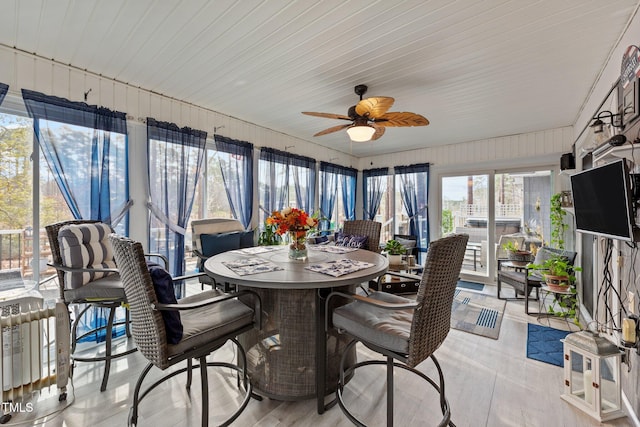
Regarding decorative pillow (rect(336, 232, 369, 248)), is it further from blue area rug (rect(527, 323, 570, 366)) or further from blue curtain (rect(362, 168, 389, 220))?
blue curtain (rect(362, 168, 389, 220))

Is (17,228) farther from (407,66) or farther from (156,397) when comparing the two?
(407,66)

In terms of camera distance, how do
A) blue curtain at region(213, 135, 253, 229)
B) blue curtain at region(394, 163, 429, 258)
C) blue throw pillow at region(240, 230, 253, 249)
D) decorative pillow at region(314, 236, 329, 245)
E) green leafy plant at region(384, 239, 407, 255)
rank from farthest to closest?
blue curtain at region(394, 163, 429, 258) → decorative pillow at region(314, 236, 329, 245) → green leafy plant at region(384, 239, 407, 255) → blue curtain at region(213, 135, 253, 229) → blue throw pillow at region(240, 230, 253, 249)

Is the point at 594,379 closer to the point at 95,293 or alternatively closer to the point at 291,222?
the point at 291,222

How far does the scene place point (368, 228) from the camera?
3.37 meters

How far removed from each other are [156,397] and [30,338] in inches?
34.5

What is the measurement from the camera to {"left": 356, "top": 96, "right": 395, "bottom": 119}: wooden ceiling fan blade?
7.71ft

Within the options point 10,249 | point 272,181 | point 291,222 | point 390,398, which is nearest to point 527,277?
point 390,398

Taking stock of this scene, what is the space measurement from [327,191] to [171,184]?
3.02 metres

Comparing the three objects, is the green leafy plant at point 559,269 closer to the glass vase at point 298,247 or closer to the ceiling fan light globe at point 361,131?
the ceiling fan light globe at point 361,131

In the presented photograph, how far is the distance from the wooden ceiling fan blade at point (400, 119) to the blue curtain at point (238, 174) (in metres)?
2.04

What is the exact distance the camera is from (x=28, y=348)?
5.87ft

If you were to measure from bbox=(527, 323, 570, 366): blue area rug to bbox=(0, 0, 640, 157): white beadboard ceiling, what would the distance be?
256 cm

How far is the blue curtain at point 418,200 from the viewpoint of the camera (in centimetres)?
555

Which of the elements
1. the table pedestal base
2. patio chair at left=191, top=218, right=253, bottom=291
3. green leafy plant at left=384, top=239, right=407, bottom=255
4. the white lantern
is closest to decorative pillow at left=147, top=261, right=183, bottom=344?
the table pedestal base
